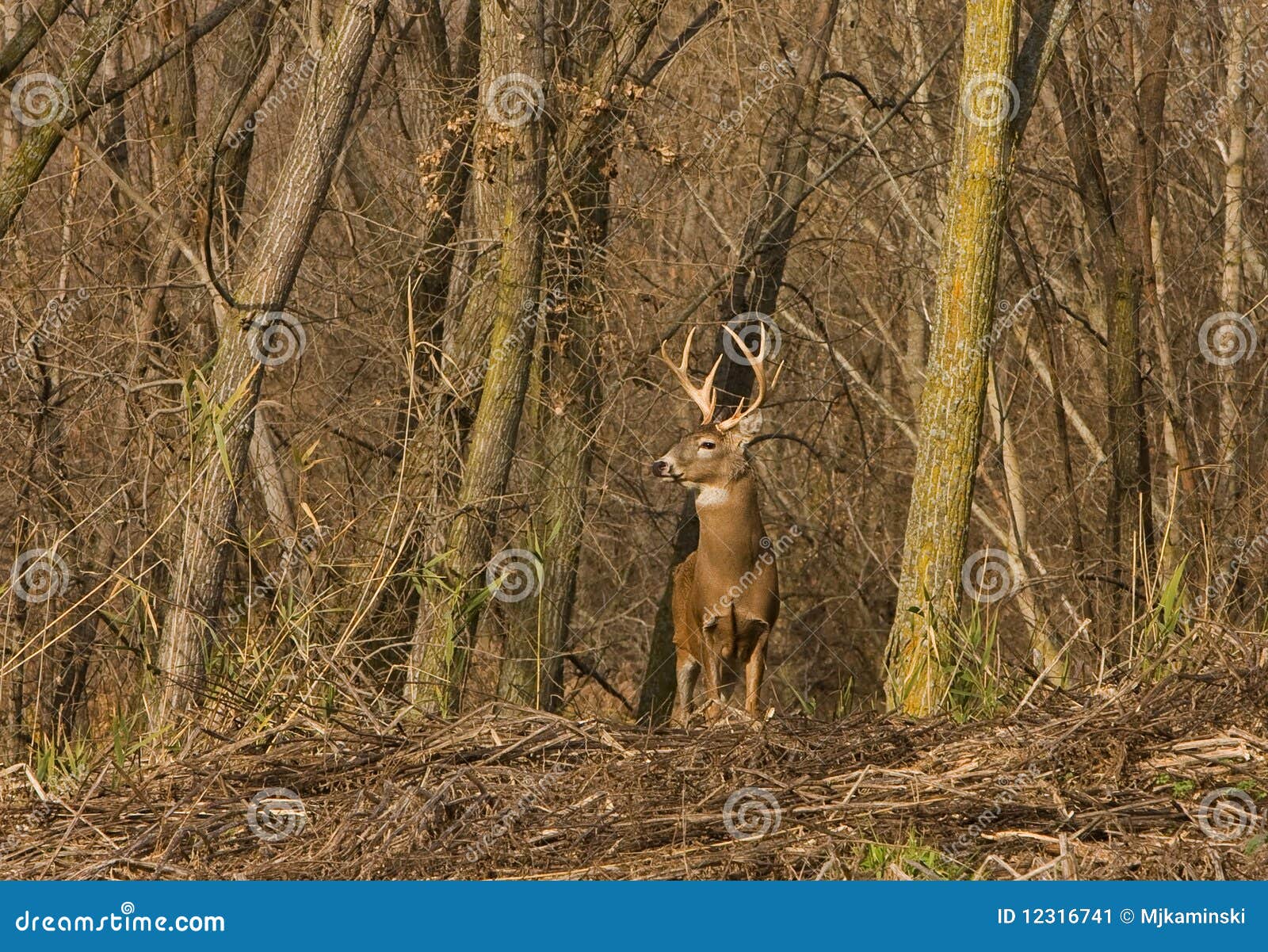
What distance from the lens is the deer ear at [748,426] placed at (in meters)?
8.40

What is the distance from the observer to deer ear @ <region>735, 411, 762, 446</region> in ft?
27.6

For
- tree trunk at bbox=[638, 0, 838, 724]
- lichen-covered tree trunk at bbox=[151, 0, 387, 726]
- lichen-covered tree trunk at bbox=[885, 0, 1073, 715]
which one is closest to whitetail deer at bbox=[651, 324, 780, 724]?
tree trunk at bbox=[638, 0, 838, 724]

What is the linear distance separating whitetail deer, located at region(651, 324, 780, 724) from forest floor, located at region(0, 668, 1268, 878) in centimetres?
262

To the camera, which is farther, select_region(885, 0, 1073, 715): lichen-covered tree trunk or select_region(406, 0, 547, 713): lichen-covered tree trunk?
select_region(406, 0, 547, 713): lichen-covered tree trunk

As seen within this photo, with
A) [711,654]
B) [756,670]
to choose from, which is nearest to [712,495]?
[711,654]

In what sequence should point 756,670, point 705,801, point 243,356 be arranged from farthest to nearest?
point 756,670
point 243,356
point 705,801

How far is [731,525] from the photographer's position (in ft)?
27.4

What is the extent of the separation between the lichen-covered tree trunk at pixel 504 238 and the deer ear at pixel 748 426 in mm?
1150

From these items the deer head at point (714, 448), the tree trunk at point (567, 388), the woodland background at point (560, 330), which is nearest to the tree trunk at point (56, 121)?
the woodland background at point (560, 330)

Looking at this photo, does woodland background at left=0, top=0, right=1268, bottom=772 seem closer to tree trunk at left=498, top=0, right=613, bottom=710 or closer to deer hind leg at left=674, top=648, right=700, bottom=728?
tree trunk at left=498, top=0, right=613, bottom=710

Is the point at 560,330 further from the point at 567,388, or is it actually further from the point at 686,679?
the point at 686,679

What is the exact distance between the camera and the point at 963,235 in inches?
264

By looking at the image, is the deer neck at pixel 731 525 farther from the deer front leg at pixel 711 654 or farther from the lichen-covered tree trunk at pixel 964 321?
the lichen-covered tree trunk at pixel 964 321

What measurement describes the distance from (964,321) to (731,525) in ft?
6.82
